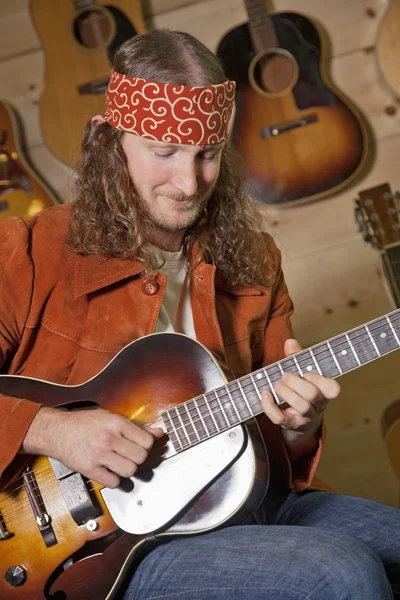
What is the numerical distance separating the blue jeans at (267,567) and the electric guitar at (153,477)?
3 cm

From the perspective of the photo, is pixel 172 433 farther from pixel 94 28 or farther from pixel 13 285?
pixel 94 28

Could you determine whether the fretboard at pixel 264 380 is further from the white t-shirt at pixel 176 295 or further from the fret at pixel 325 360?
the white t-shirt at pixel 176 295

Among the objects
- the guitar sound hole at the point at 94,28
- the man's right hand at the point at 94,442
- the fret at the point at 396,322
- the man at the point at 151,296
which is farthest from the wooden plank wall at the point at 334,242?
the man's right hand at the point at 94,442

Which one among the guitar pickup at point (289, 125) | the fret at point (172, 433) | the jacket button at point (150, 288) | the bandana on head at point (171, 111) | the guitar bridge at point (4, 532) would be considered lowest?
the guitar bridge at point (4, 532)

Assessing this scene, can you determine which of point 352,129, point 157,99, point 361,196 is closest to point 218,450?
point 157,99

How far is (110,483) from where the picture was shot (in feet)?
4.74

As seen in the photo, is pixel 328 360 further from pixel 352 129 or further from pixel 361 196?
pixel 352 129

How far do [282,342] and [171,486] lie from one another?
0.60 m

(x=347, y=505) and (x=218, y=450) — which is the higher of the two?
(x=218, y=450)

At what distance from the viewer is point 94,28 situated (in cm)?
276

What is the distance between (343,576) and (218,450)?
0.33 m

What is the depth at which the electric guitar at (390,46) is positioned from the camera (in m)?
2.75

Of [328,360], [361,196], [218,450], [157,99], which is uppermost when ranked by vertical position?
[157,99]

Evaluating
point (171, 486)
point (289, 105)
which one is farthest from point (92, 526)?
point (289, 105)
